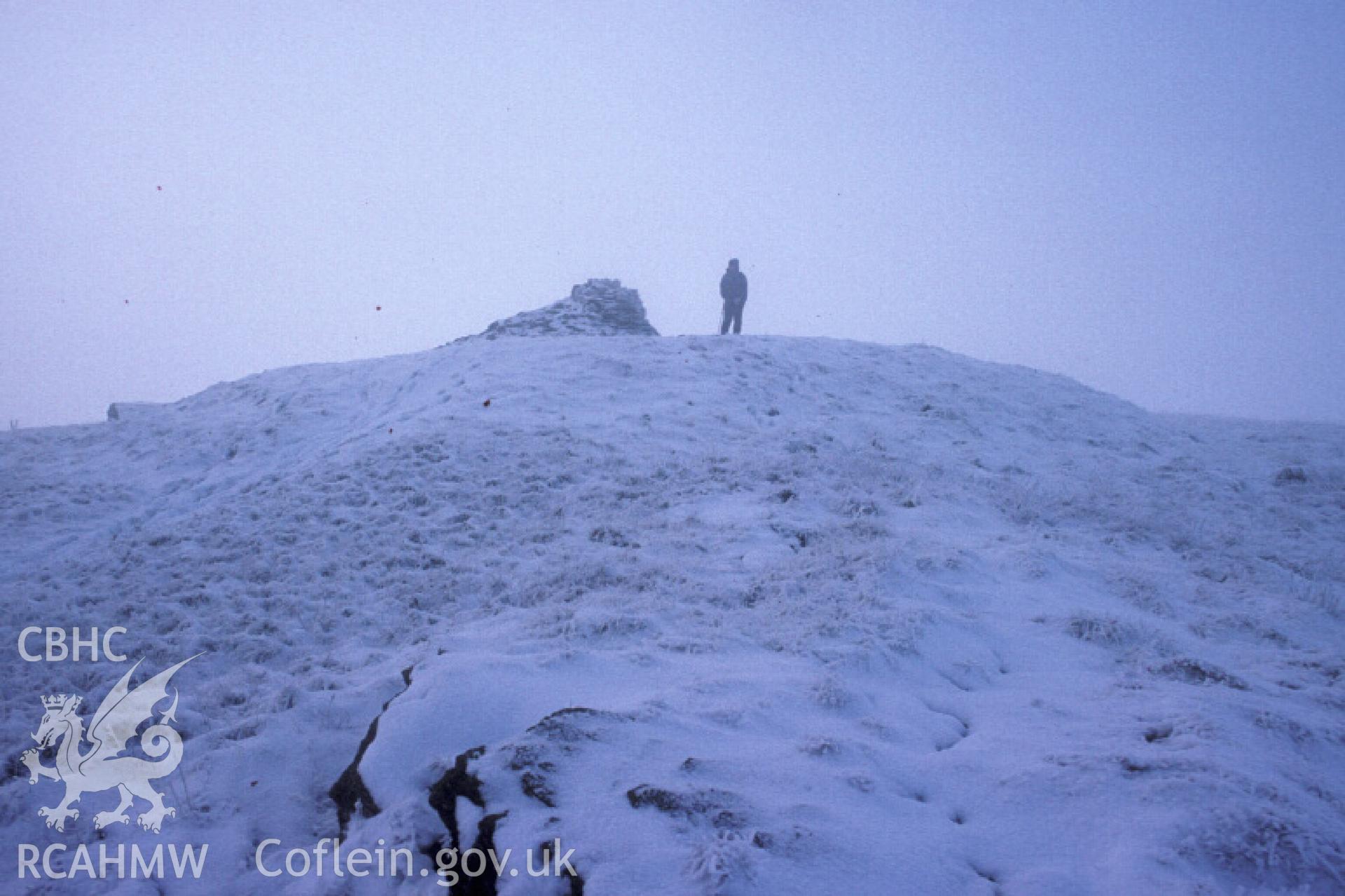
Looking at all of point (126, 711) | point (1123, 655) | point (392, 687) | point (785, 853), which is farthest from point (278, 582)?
point (1123, 655)

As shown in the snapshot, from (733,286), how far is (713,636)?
15.9 m

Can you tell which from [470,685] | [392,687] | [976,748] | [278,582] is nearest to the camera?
[976,748]

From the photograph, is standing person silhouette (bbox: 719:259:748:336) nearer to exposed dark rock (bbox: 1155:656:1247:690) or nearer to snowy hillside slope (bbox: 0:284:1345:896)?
snowy hillside slope (bbox: 0:284:1345:896)

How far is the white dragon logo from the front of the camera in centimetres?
462

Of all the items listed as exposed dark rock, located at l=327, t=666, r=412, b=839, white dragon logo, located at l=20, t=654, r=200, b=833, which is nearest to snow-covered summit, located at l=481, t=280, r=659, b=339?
white dragon logo, located at l=20, t=654, r=200, b=833

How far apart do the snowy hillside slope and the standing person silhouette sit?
6.53 m

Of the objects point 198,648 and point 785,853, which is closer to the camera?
point 785,853

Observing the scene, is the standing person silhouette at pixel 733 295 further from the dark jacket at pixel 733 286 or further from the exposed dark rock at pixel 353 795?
the exposed dark rock at pixel 353 795

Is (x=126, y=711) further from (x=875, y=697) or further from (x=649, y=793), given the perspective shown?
(x=875, y=697)

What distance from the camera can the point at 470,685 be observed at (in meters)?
4.70

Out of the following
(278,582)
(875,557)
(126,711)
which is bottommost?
(126,711)

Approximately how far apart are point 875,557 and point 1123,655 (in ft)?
7.43

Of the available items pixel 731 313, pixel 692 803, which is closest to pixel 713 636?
pixel 692 803

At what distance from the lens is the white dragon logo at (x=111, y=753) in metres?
4.62
